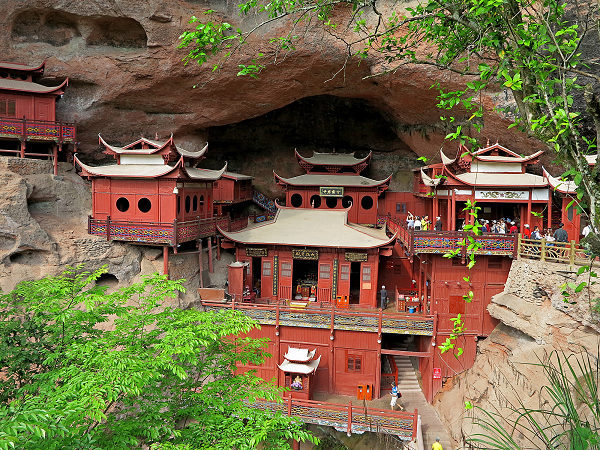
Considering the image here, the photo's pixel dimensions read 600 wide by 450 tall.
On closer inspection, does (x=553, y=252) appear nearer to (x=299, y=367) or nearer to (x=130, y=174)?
(x=299, y=367)

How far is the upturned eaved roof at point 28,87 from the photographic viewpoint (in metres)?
18.9

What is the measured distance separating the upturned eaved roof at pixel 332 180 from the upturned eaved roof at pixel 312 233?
3770 millimetres

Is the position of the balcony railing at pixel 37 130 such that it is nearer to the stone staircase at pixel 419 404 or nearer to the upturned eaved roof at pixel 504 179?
the upturned eaved roof at pixel 504 179

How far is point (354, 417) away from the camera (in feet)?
47.4

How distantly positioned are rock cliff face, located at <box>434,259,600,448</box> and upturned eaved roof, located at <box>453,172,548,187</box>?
11.2 ft

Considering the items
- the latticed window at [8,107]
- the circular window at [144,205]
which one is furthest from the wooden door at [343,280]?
the latticed window at [8,107]

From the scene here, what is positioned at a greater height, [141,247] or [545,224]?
[545,224]

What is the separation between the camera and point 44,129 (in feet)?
62.8

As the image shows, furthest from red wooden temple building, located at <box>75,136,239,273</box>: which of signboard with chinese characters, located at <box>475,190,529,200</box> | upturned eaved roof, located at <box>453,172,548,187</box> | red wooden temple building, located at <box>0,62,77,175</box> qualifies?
signboard with chinese characters, located at <box>475,190,529,200</box>

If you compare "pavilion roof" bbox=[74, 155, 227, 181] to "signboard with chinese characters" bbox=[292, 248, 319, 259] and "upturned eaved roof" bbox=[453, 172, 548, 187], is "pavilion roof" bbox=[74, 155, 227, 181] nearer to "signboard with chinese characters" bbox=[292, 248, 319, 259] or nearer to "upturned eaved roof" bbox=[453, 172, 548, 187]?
"signboard with chinese characters" bbox=[292, 248, 319, 259]

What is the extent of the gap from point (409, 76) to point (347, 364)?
12963 millimetres

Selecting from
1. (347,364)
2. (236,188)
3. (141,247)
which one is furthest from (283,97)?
(347,364)

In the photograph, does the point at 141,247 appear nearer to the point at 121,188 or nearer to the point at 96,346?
the point at 121,188

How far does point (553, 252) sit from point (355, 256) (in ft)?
25.7
